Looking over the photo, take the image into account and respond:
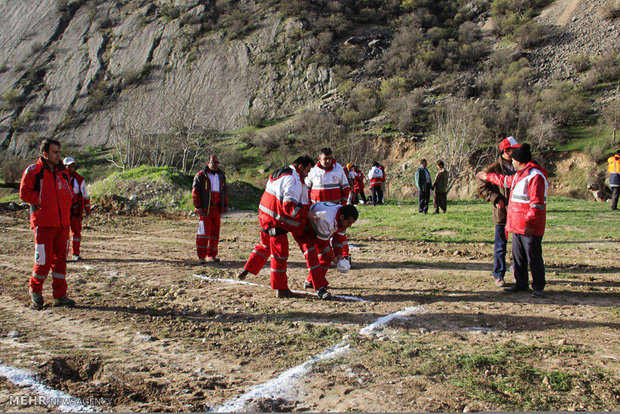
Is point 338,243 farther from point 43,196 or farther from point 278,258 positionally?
point 43,196

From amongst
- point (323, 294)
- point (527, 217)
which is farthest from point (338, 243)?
point (527, 217)

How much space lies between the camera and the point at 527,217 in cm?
593

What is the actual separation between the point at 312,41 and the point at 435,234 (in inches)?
1876

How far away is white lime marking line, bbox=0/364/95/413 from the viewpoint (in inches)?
132

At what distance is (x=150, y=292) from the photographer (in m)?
6.59

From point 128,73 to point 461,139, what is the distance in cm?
4279

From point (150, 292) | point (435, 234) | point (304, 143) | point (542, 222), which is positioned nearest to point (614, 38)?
point (304, 143)

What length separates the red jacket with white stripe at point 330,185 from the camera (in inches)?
305

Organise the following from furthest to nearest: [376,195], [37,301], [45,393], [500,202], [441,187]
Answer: [376,195] → [441,187] → [500,202] → [37,301] → [45,393]

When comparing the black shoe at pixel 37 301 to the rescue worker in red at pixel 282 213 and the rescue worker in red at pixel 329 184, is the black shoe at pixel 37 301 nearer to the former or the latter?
the rescue worker in red at pixel 282 213

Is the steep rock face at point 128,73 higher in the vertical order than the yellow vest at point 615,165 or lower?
higher

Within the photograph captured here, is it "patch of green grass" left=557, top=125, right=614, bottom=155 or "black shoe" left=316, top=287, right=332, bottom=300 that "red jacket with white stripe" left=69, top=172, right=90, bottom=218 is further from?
"patch of green grass" left=557, top=125, right=614, bottom=155

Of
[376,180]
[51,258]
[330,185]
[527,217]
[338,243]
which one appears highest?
[376,180]

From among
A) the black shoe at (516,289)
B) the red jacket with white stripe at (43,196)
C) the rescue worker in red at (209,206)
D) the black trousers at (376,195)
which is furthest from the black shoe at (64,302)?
the black trousers at (376,195)
